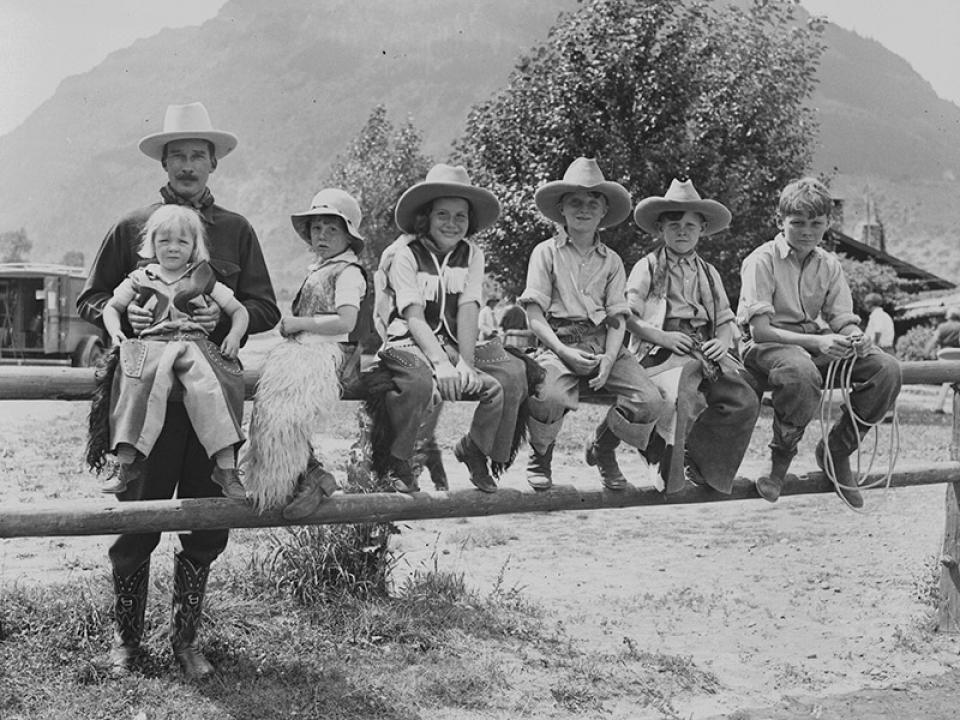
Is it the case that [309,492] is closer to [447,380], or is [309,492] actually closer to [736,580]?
[447,380]

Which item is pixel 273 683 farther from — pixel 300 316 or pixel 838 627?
pixel 838 627

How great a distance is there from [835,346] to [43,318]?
17.7 m

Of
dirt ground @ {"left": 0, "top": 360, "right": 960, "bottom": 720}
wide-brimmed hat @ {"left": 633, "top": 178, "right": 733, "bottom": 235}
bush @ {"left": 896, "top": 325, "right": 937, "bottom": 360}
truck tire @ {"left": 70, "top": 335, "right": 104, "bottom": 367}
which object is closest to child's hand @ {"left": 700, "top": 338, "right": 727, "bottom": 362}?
wide-brimmed hat @ {"left": 633, "top": 178, "right": 733, "bottom": 235}

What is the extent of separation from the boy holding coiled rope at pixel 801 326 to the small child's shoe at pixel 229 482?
93.6 inches

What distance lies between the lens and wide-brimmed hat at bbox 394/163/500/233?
158 inches

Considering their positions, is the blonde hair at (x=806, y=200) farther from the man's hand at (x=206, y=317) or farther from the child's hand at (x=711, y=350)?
the man's hand at (x=206, y=317)

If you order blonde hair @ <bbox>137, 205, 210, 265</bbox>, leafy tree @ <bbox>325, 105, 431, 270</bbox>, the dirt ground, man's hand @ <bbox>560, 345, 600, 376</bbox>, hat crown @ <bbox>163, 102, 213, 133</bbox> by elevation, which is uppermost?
leafy tree @ <bbox>325, 105, 431, 270</bbox>

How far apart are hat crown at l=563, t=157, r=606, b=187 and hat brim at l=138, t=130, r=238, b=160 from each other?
56.7 inches

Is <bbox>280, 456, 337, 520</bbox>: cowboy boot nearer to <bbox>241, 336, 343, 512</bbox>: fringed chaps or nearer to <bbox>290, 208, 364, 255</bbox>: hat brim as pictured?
<bbox>241, 336, 343, 512</bbox>: fringed chaps

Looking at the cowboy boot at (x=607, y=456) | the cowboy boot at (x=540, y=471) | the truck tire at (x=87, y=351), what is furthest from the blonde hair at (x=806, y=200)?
the truck tire at (x=87, y=351)

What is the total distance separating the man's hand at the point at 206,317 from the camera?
3512 millimetres

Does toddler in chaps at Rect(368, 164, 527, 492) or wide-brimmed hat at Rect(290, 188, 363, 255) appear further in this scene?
wide-brimmed hat at Rect(290, 188, 363, 255)

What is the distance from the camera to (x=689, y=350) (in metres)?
4.24

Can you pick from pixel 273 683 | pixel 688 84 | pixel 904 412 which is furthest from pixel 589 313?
pixel 904 412
